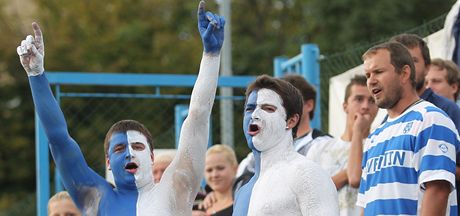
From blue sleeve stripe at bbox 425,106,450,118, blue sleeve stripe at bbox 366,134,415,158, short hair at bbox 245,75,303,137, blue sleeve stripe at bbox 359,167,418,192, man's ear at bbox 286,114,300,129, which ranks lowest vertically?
blue sleeve stripe at bbox 359,167,418,192

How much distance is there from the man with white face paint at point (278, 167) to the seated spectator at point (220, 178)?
6.61 ft

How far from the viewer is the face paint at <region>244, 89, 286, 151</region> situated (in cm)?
559

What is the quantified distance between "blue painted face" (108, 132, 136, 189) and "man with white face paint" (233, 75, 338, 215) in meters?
0.53

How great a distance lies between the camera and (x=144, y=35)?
23688mm

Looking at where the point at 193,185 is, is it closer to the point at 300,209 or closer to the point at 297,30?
the point at 300,209

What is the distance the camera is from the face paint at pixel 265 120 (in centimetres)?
559

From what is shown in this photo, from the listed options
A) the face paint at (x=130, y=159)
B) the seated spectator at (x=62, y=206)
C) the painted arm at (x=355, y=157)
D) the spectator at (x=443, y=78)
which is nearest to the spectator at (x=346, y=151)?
the painted arm at (x=355, y=157)

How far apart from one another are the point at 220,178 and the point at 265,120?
87.2 inches

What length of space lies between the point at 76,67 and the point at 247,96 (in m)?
17.6

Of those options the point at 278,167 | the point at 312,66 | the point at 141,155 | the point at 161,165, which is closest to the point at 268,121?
the point at 278,167

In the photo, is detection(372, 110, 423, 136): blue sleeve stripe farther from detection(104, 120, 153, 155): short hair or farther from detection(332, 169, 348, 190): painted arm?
detection(104, 120, 153, 155): short hair

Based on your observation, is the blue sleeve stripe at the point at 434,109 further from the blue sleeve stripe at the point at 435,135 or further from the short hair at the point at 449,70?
the short hair at the point at 449,70

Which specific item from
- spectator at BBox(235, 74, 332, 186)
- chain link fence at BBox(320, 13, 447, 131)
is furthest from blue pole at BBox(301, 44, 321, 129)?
spectator at BBox(235, 74, 332, 186)

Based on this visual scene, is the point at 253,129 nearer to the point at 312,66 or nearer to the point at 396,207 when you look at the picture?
the point at 396,207
